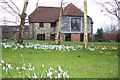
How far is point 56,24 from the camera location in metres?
53.8

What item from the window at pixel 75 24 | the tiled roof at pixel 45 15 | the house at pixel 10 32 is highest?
the tiled roof at pixel 45 15

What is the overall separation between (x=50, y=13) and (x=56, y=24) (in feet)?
10.9

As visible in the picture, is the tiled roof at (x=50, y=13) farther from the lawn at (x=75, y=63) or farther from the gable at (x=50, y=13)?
the lawn at (x=75, y=63)

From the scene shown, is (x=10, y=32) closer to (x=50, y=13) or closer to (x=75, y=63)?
(x=50, y=13)

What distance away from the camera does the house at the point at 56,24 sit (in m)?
53.3

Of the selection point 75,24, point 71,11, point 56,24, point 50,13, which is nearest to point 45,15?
point 50,13

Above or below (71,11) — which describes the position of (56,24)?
below

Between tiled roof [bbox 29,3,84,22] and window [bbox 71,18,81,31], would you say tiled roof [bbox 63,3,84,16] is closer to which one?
tiled roof [bbox 29,3,84,22]

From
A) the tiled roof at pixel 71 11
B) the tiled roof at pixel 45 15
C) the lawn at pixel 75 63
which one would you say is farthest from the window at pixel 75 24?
the lawn at pixel 75 63

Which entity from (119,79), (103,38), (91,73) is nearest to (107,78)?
(119,79)

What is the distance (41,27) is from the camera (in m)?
55.6

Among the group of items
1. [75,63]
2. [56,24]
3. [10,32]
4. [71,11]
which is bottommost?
[75,63]

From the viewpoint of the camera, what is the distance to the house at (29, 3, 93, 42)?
5331cm

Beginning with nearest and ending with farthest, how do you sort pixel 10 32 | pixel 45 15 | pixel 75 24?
pixel 10 32 < pixel 75 24 < pixel 45 15
